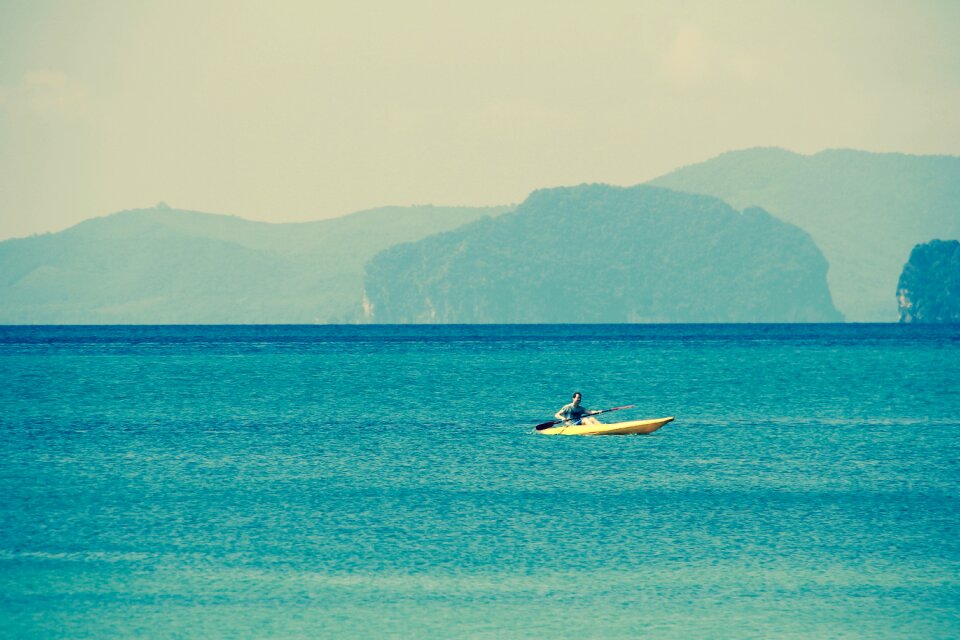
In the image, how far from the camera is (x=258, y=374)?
106812mm

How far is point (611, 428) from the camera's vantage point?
5031 centimetres

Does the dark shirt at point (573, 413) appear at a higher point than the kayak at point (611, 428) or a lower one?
higher

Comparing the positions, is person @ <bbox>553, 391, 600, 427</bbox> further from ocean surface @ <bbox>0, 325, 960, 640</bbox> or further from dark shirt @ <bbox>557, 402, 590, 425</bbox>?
ocean surface @ <bbox>0, 325, 960, 640</bbox>

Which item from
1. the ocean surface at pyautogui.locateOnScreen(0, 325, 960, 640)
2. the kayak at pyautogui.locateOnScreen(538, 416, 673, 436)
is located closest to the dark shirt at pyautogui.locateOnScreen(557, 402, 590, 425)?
the kayak at pyautogui.locateOnScreen(538, 416, 673, 436)

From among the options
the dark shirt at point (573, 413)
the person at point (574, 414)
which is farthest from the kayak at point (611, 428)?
the dark shirt at point (573, 413)

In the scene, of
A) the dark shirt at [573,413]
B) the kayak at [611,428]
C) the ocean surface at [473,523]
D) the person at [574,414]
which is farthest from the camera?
the kayak at [611,428]

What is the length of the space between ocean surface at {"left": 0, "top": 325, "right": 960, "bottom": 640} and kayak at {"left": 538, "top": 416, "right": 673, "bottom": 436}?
0.43 m

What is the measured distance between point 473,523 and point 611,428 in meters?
21.2

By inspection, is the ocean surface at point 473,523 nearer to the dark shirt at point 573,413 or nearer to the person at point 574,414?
the person at point 574,414

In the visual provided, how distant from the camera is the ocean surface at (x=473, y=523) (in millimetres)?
21359

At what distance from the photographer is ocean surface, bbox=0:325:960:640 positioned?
2136 centimetres

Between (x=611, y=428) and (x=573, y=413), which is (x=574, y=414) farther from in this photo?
(x=611, y=428)

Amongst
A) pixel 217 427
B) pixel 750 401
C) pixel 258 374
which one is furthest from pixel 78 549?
pixel 258 374

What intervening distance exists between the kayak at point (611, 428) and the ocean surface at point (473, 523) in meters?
0.43
